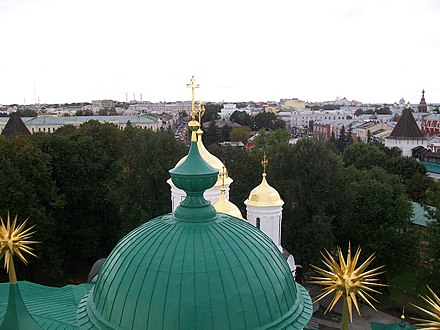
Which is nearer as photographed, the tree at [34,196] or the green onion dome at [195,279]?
the green onion dome at [195,279]

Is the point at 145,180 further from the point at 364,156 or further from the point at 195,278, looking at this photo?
the point at 364,156

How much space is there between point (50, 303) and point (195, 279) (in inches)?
497

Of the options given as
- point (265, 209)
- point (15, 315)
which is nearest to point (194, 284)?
point (15, 315)

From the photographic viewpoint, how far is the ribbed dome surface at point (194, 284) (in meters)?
6.92

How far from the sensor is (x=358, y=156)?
154ft

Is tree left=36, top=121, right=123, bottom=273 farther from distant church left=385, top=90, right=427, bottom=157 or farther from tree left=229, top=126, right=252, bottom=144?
tree left=229, top=126, right=252, bottom=144

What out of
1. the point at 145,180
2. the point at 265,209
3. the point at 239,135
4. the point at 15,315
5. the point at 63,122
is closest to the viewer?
the point at 15,315

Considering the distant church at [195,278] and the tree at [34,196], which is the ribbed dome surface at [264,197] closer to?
the distant church at [195,278]

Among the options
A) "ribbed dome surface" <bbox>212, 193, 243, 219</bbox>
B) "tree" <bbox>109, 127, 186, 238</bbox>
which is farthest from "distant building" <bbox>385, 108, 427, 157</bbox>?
"ribbed dome surface" <bbox>212, 193, 243, 219</bbox>

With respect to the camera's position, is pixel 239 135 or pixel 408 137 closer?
pixel 408 137

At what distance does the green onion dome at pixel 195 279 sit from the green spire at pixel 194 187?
0.06 ft

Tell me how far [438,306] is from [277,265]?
9.00 ft

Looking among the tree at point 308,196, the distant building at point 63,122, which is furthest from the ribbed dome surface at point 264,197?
the distant building at point 63,122

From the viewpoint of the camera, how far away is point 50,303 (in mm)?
17328
